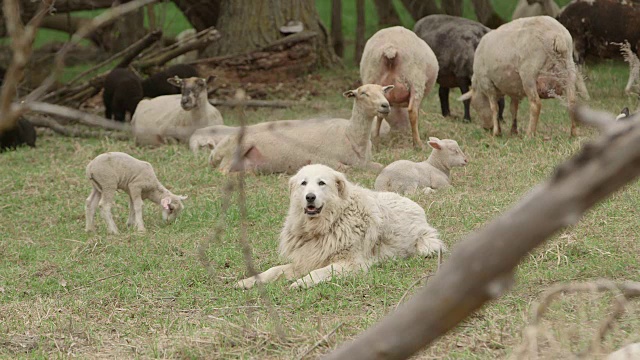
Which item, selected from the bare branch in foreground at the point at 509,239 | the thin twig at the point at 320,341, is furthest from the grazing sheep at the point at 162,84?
the bare branch in foreground at the point at 509,239

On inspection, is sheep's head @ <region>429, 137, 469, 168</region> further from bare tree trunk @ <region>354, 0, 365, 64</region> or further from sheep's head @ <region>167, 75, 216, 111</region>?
bare tree trunk @ <region>354, 0, 365, 64</region>

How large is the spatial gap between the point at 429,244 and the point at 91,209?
10.7 feet

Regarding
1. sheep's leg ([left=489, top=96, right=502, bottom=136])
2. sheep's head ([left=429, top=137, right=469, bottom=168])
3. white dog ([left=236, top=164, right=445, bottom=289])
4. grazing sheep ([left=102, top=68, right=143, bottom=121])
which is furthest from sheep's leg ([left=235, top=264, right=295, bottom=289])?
grazing sheep ([left=102, top=68, right=143, bottom=121])

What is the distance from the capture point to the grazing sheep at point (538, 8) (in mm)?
16734

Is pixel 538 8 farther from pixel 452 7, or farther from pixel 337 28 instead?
pixel 337 28

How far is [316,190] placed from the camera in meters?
6.61

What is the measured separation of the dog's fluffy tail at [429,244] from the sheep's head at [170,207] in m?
2.57

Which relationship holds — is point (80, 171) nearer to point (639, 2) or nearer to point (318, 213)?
point (318, 213)

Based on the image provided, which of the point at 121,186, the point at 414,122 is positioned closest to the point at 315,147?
the point at 414,122

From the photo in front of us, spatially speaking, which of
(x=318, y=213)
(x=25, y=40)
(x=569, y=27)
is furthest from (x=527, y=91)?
(x=25, y=40)

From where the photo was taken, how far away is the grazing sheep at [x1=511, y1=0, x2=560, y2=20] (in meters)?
16.7

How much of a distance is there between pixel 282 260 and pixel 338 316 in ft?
4.88

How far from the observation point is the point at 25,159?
38.5 ft

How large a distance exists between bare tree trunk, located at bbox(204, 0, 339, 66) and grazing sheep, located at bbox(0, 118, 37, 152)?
15.1ft
